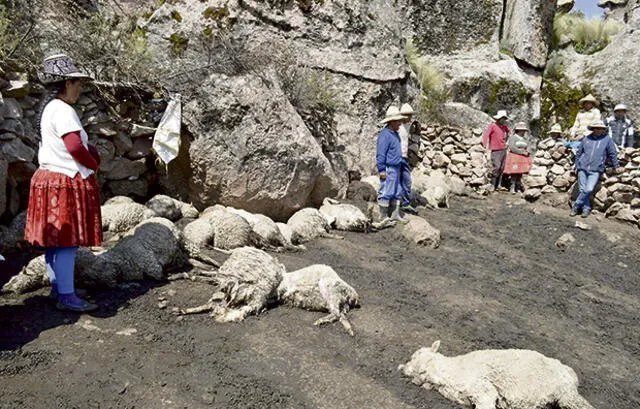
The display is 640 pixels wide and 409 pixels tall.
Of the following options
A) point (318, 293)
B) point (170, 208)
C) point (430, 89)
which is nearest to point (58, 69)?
point (318, 293)

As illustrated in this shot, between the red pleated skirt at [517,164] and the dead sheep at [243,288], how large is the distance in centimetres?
802

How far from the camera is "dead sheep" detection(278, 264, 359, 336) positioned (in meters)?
4.37

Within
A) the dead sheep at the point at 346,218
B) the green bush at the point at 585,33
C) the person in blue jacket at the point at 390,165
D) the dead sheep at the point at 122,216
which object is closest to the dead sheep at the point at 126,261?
the dead sheep at the point at 122,216

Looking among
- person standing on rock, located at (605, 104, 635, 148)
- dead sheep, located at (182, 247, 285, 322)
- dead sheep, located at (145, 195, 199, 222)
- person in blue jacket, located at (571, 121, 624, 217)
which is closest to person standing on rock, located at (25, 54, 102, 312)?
dead sheep, located at (182, 247, 285, 322)

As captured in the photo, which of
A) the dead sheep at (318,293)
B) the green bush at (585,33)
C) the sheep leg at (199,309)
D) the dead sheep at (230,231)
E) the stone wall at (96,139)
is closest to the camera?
the sheep leg at (199,309)

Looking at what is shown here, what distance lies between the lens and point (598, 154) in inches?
360

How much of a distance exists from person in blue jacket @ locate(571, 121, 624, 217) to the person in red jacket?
1.88 meters

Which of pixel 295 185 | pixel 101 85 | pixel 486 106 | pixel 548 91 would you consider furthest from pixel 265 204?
pixel 548 91

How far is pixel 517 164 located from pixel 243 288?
335 inches

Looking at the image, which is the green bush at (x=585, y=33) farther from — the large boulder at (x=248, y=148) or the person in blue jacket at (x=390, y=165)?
the large boulder at (x=248, y=148)

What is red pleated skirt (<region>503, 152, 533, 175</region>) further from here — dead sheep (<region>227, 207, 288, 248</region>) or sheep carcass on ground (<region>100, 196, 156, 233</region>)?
sheep carcass on ground (<region>100, 196, 156, 233</region>)

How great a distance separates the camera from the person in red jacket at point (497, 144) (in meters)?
11.1

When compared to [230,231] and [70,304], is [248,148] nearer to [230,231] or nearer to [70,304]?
[230,231]

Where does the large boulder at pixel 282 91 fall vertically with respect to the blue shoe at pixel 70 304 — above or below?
above
